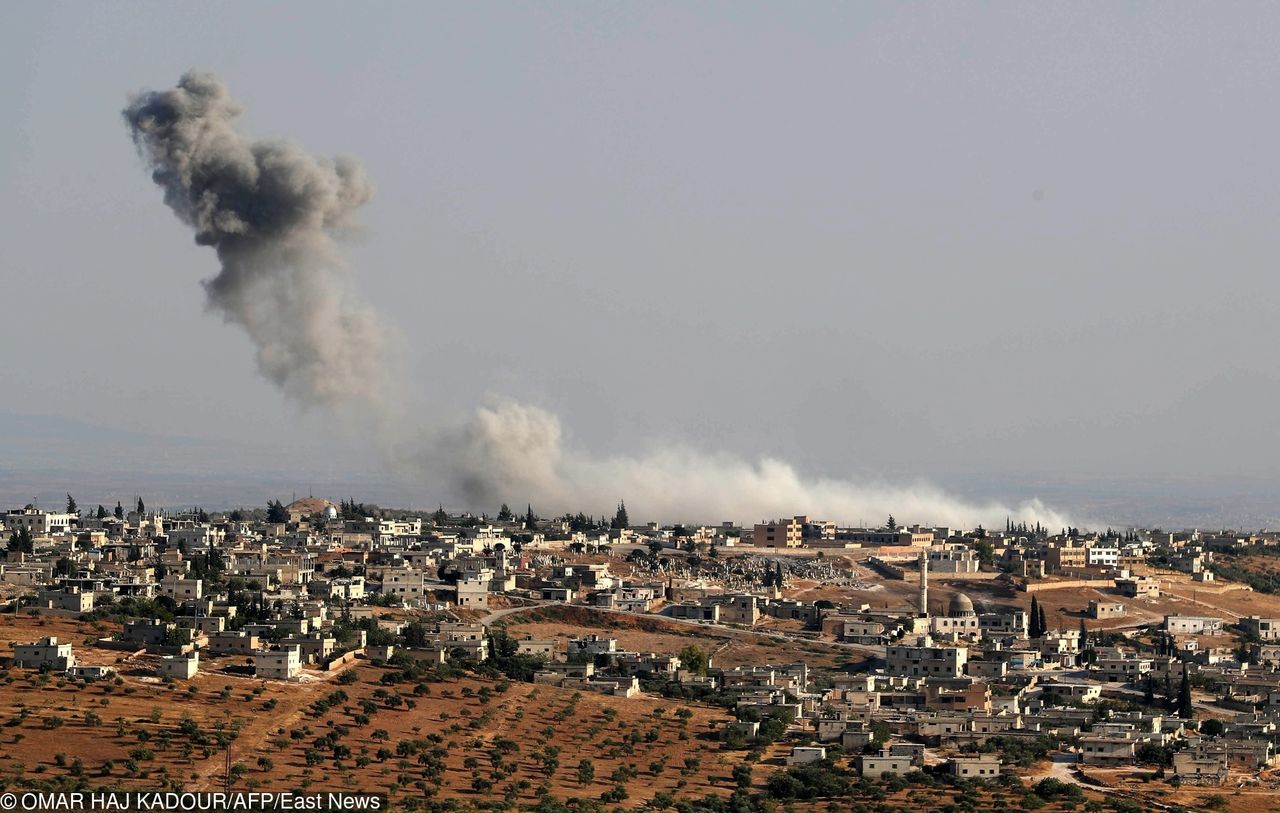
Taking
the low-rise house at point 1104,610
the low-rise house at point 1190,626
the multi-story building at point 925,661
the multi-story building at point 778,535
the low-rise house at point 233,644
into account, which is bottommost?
the low-rise house at point 233,644

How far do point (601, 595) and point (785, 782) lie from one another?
3603 cm

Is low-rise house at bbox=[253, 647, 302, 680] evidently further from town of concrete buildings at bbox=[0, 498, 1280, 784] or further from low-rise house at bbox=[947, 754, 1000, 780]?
low-rise house at bbox=[947, 754, 1000, 780]


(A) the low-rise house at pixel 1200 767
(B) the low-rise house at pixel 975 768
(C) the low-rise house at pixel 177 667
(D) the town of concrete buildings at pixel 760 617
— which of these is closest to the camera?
(B) the low-rise house at pixel 975 768

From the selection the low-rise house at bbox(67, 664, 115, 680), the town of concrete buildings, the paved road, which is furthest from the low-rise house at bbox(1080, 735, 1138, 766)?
the low-rise house at bbox(67, 664, 115, 680)

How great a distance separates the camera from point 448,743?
6750 centimetres

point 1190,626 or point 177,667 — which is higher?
point 1190,626

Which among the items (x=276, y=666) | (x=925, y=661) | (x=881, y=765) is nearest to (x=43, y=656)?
(x=276, y=666)

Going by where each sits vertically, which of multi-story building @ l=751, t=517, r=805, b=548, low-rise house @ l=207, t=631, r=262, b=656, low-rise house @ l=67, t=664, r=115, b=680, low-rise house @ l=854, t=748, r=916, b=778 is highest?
multi-story building @ l=751, t=517, r=805, b=548

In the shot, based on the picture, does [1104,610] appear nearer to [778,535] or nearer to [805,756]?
[778,535]

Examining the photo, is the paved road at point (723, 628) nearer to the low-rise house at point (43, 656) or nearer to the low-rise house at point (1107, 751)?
the low-rise house at point (1107, 751)

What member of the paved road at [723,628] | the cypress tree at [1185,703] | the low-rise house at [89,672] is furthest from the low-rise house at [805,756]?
the paved road at [723,628]

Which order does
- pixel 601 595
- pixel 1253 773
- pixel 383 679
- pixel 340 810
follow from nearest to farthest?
pixel 340 810 < pixel 1253 773 < pixel 383 679 < pixel 601 595

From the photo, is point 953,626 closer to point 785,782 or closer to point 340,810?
point 785,782

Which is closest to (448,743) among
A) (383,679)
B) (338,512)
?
(383,679)
